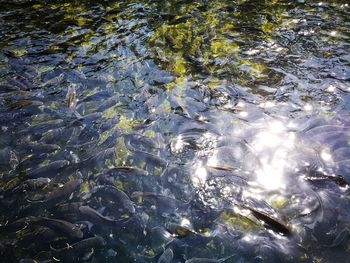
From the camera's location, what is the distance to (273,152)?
182 inches

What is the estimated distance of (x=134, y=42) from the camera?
7.90m

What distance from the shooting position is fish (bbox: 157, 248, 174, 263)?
136 inches

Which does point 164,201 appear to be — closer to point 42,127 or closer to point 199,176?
point 199,176

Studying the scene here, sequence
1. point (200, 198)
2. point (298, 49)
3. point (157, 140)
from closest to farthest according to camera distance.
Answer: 1. point (200, 198)
2. point (157, 140)
3. point (298, 49)

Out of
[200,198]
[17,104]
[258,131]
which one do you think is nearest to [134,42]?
[17,104]

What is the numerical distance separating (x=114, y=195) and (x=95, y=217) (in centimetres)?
39

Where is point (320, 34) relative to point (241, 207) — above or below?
above

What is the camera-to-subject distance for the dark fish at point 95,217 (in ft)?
12.5

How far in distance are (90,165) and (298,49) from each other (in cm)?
523

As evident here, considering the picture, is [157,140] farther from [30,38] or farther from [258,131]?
[30,38]

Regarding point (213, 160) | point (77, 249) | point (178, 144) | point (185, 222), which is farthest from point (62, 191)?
point (213, 160)

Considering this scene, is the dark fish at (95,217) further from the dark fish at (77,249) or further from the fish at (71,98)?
the fish at (71,98)

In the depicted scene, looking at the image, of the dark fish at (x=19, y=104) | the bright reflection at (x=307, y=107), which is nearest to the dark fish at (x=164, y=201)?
the bright reflection at (x=307, y=107)

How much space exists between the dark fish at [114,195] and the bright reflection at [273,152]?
171 cm
